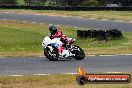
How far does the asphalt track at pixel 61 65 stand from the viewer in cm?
1397

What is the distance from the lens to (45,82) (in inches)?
458

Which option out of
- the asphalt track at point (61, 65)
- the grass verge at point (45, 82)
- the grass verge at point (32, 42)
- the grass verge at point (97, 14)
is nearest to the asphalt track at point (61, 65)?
the asphalt track at point (61, 65)

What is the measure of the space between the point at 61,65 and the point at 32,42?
11093 millimetres

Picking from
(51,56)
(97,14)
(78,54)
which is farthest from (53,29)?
(97,14)

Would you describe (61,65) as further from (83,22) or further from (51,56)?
(83,22)

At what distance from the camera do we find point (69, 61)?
16578mm

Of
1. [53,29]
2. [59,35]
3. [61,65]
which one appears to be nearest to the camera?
[61,65]

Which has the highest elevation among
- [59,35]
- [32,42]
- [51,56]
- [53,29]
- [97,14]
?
[53,29]

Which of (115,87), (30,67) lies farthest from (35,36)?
(115,87)

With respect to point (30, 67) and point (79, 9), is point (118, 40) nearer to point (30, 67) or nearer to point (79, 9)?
point (30, 67)

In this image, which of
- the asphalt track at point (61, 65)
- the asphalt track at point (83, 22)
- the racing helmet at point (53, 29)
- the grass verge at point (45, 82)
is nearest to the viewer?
the grass verge at point (45, 82)

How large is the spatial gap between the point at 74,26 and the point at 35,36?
6.83 metres

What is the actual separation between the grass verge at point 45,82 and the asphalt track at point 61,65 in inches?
43.6

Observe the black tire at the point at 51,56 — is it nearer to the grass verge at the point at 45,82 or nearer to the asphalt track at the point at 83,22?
the grass verge at the point at 45,82
